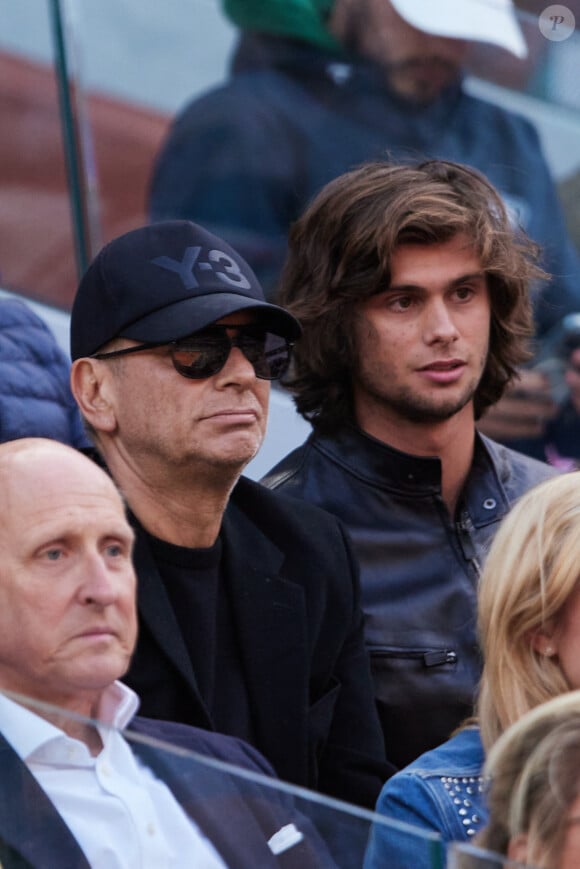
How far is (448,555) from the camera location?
9.39 ft

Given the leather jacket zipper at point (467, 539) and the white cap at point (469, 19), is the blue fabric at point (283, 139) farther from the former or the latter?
the leather jacket zipper at point (467, 539)

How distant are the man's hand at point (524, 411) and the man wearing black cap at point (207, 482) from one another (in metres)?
1.48

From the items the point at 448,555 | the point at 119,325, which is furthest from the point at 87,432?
the point at 448,555

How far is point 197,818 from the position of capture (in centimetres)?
155

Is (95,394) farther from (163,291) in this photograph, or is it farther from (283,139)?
(283,139)

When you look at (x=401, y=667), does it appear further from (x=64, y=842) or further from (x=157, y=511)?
(x=64, y=842)

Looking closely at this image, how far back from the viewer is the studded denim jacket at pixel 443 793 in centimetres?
196

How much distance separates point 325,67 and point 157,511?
184cm

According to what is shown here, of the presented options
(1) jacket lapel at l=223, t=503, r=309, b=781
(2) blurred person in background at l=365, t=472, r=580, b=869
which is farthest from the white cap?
(2) blurred person in background at l=365, t=472, r=580, b=869

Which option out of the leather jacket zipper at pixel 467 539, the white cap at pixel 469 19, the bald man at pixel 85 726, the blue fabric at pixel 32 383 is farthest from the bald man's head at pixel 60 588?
the white cap at pixel 469 19

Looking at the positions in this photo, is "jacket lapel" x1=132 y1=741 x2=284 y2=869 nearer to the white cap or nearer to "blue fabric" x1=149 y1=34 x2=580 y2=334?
"blue fabric" x1=149 y1=34 x2=580 y2=334

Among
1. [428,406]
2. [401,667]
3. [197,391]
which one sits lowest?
[401,667]

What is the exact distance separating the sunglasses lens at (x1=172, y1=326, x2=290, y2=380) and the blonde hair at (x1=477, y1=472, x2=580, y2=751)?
441 millimetres

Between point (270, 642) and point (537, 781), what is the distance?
2.69 feet
